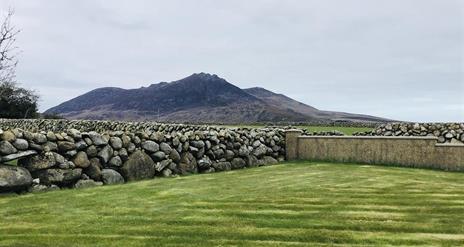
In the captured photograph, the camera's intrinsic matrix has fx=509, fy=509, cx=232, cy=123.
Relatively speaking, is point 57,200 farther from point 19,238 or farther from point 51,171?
point 19,238

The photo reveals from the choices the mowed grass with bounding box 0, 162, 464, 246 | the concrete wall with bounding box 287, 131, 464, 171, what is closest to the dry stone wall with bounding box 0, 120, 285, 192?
the mowed grass with bounding box 0, 162, 464, 246

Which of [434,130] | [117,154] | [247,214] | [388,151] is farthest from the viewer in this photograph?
[434,130]

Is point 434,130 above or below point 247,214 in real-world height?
above

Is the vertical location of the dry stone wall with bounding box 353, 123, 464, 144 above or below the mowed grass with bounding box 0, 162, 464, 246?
above

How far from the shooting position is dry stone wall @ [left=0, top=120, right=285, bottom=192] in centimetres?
1086

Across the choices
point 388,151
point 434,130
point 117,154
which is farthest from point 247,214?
point 434,130

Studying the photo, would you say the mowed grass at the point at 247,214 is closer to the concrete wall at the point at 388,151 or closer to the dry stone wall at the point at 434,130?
the concrete wall at the point at 388,151

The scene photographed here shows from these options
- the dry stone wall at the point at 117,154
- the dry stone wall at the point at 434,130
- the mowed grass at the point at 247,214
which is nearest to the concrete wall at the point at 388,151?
the dry stone wall at the point at 117,154

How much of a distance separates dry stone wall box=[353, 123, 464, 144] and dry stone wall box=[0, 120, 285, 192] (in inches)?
285

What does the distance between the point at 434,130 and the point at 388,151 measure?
6.90 metres

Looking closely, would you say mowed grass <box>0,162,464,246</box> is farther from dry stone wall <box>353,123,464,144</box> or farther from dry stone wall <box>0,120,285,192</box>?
dry stone wall <box>353,123,464,144</box>

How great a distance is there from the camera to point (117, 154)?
12.8 m

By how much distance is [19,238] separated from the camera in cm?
676

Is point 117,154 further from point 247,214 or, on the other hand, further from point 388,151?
point 388,151
